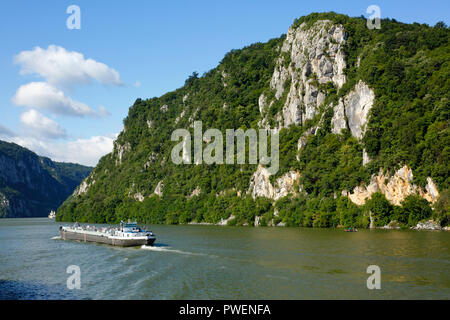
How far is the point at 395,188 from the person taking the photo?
111m

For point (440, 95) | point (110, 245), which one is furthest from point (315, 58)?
point (110, 245)

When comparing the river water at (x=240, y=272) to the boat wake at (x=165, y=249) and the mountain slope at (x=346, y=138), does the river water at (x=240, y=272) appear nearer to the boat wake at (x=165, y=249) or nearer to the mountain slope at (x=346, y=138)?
the boat wake at (x=165, y=249)

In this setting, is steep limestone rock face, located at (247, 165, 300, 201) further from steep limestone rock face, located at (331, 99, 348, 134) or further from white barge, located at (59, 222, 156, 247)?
white barge, located at (59, 222, 156, 247)

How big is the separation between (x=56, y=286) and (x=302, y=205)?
10103cm

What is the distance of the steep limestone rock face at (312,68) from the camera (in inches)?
6476

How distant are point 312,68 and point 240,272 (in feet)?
458

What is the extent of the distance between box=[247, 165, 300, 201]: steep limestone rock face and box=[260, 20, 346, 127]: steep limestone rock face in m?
29.2

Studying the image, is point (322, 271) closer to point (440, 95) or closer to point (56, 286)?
point (56, 286)

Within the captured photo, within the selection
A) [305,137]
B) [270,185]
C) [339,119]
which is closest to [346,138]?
[339,119]

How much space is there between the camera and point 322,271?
149 ft

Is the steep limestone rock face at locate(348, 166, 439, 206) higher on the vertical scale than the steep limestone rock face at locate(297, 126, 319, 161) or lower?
lower

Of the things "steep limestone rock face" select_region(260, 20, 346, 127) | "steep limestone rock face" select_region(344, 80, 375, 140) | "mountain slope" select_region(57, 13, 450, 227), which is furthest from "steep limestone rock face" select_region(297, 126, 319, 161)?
"steep limestone rock face" select_region(344, 80, 375, 140)

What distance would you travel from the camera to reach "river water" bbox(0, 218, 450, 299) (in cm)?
3741

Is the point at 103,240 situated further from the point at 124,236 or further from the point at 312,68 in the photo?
the point at 312,68
